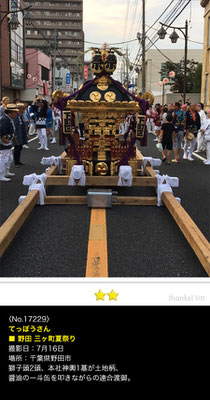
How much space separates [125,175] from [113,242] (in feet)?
7.51

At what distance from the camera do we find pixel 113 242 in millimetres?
5266

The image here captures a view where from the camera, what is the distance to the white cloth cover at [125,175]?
24.1 ft

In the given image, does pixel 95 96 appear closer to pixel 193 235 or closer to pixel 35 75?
pixel 193 235

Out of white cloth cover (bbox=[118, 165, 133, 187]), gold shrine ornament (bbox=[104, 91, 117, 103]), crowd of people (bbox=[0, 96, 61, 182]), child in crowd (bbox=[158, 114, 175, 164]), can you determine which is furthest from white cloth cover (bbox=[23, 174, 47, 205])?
child in crowd (bbox=[158, 114, 175, 164])

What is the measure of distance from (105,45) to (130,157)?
2193 mm

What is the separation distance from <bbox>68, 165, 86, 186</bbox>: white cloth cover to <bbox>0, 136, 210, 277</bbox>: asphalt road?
490mm

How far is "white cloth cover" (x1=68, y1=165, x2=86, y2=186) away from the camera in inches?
286

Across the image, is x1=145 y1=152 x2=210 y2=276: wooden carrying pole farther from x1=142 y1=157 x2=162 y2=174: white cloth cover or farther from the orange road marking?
x1=142 y1=157 x2=162 y2=174: white cloth cover

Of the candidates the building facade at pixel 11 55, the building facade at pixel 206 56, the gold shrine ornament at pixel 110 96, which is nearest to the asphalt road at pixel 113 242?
the gold shrine ornament at pixel 110 96

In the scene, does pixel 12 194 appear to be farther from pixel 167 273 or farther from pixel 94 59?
pixel 167 273

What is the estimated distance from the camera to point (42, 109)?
16250mm

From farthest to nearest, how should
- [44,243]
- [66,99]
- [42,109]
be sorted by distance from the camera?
[42,109], [66,99], [44,243]

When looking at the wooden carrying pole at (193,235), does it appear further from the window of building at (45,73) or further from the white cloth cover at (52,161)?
the window of building at (45,73)
